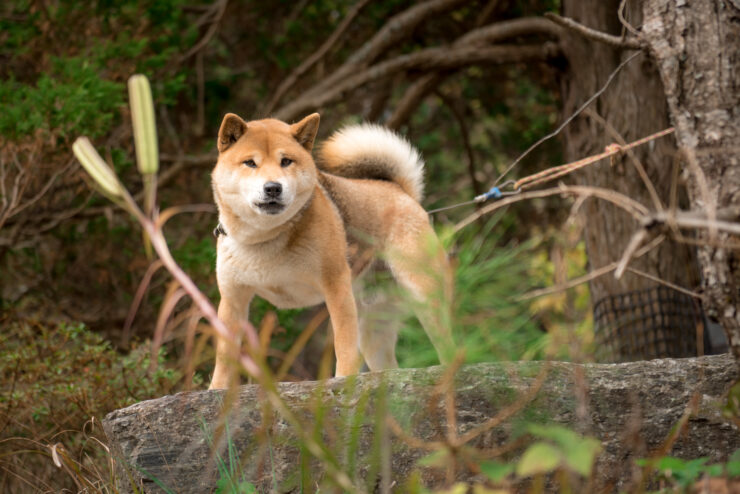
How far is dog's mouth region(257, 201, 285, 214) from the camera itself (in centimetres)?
390

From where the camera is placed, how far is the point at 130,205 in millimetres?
1835

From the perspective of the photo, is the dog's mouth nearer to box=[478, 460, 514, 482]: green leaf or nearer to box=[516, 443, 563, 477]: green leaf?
box=[478, 460, 514, 482]: green leaf

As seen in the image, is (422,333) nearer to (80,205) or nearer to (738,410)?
(738,410)

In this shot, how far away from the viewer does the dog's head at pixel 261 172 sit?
3902 mm

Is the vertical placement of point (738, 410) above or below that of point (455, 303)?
below

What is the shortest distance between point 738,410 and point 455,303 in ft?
3.06

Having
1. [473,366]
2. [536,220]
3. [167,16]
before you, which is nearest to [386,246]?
[473,366]

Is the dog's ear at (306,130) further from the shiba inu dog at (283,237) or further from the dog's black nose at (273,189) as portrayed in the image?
the dog's black nose at (273,189)

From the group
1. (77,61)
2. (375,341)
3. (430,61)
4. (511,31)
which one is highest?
(511,31)

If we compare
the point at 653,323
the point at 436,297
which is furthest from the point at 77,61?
the point at 653,323

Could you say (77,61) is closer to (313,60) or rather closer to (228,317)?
(313,60)

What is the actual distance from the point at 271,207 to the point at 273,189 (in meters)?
0.10

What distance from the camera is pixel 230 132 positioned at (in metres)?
4.16

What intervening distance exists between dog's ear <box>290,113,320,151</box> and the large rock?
5.27 feet
